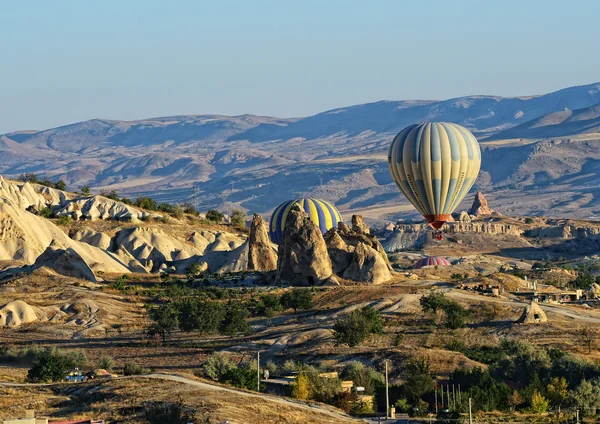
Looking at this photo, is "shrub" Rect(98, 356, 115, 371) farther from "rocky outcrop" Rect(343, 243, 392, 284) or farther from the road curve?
"rocky outcrop" Rect(343, 243, 392, 284)

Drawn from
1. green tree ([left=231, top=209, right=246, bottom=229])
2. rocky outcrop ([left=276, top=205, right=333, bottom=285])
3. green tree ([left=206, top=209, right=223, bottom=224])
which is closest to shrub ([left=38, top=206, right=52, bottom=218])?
green tree ([left=231, top=209, right=246, bottom=229])

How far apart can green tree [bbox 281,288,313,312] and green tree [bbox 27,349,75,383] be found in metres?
22.5

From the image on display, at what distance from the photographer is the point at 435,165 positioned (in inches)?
3831

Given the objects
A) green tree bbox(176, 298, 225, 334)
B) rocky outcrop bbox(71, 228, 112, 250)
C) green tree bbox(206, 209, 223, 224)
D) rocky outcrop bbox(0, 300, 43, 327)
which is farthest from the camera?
green tree bbox(206, 209, 223, 224)

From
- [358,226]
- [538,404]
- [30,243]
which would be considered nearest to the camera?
[538,404]

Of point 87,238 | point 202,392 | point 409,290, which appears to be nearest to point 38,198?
point 87,238

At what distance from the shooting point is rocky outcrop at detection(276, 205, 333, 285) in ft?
289

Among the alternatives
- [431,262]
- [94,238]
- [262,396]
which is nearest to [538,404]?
[262,396]

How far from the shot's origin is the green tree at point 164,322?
7406cm

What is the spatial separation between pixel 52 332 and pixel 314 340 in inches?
576

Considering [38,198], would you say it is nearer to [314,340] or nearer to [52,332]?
[52,332]

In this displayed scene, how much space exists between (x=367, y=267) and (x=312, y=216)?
23.3 meters

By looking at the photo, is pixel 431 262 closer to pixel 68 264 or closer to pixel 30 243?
pixel 30 243

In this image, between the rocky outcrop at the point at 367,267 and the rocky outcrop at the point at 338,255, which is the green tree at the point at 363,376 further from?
the rocky outcrop at the point at 338,255
